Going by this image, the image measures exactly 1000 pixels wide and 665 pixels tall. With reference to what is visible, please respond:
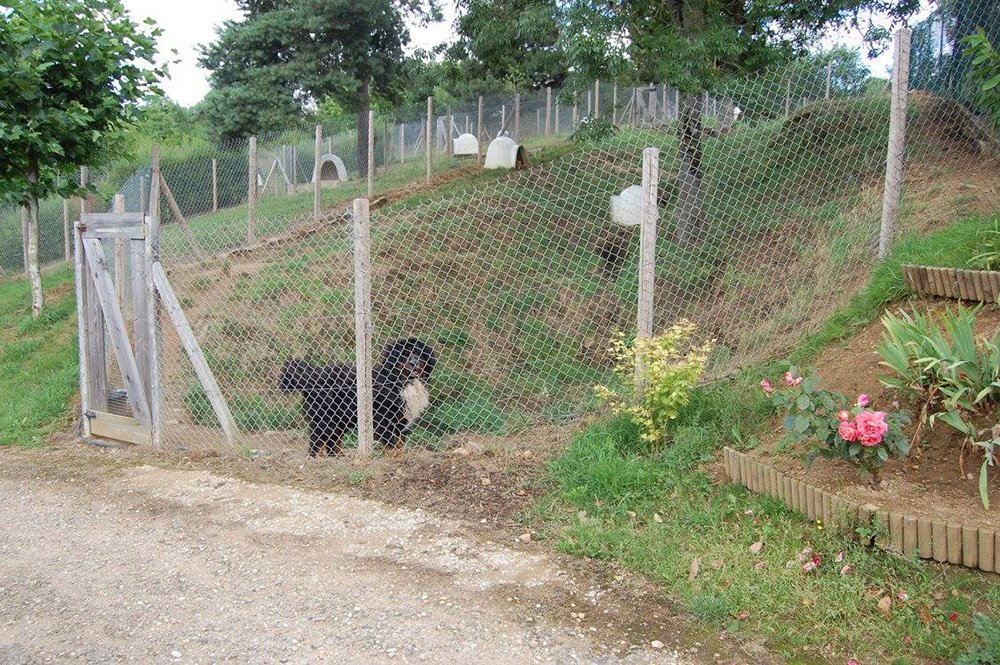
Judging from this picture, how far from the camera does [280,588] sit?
3.83 meters

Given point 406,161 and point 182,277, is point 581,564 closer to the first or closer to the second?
point 182,277

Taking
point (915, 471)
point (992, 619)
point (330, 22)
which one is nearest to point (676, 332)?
point (915, 471)

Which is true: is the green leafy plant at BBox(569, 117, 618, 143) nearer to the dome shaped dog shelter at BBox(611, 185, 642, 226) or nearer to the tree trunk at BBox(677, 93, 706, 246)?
the dome shaped dog shelter at BBox(611, 185, 642, 226)

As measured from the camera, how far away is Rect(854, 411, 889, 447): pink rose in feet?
11.3

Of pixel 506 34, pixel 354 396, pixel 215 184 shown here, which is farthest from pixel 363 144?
pixel 354 396

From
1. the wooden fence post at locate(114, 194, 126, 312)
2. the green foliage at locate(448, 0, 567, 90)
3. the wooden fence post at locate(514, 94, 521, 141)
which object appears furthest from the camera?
the wooden fence post at locate(514, 94, 521, 141)

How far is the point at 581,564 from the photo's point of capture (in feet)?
13.0

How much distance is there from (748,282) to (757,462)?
337 cm

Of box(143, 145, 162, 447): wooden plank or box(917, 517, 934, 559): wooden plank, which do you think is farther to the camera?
box(143, 145, 162, 447): wooden plank

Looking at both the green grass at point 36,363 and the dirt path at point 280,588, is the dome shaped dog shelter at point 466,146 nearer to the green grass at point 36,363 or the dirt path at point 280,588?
the green grass at point 36,363

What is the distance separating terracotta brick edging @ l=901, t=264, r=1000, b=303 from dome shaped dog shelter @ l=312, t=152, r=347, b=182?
12.7 meters

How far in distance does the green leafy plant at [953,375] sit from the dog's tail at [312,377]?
3.74 metres

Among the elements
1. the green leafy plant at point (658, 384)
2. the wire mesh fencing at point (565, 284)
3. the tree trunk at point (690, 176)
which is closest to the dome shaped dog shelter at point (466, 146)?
the wire mesh fencing at point (565, 284)

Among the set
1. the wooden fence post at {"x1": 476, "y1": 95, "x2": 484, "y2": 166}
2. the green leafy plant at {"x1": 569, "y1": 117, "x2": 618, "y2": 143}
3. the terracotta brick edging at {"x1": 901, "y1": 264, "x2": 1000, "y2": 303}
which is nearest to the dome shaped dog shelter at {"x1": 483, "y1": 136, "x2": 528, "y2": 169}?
the wooden fence post at {"x1": 476, "y1": 95, "x2": 484, "y2": 166}
